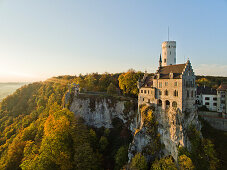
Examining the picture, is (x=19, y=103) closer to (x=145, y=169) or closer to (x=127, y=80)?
(x=127, y=80)

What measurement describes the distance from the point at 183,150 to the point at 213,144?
7506mm

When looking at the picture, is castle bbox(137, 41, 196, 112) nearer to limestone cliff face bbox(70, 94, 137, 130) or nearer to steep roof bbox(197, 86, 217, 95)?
limestone cliff face bbox(70, 94, 137, 130)

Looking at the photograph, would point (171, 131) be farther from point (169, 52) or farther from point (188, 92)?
point (169, 52)

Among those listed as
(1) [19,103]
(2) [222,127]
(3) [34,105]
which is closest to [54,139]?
(2) [222,127]

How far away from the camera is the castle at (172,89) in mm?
27953

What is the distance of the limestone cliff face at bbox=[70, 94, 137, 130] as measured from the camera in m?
43.6

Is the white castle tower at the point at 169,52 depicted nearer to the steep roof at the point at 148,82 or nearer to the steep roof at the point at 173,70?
the steep roof at the point at 173,70

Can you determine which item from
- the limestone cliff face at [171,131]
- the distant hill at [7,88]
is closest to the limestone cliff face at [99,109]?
the limestone cliff face at [171,131]

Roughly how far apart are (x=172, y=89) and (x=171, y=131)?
9.43 m

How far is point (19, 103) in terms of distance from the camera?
3196 inches

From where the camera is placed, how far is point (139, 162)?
27484mm

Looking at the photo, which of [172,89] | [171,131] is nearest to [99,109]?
[171,131]

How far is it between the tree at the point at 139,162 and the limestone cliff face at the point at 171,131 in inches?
99.4

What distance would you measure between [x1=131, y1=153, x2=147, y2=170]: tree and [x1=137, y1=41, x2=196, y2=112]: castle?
1241cm
